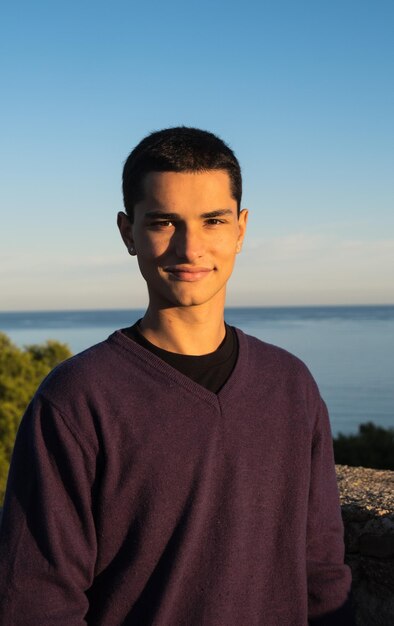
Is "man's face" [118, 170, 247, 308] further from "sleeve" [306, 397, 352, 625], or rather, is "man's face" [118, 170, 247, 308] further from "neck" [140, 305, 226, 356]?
"sleeve" [306, 397, 352, 625]

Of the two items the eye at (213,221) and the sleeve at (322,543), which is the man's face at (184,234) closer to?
the eye at (213,221)

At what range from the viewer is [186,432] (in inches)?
82.0

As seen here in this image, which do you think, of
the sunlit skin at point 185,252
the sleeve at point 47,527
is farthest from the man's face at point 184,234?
the sleeve at point 47,527

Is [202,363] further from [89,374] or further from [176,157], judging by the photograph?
[176,157]

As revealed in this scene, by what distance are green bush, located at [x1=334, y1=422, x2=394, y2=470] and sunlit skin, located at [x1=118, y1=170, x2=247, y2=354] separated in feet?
16.4

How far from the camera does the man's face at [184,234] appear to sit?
2.17 metres

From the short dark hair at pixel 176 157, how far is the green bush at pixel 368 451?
511 cm

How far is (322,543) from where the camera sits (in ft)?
7.74

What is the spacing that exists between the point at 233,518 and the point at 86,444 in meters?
0.45

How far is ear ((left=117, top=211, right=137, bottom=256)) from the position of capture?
232cm

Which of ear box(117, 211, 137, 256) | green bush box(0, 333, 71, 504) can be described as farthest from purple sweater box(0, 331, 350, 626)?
green bush box(0, 333, 71, 504)

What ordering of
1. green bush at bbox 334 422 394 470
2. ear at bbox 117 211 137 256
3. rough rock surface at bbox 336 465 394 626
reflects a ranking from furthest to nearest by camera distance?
green bush at bbox 334 422 394 470 < rough rock surface at bbox 336 465 394 626 < ear at bbox 117 211 137 256

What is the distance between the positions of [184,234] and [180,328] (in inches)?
10.7

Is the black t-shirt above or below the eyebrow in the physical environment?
below
